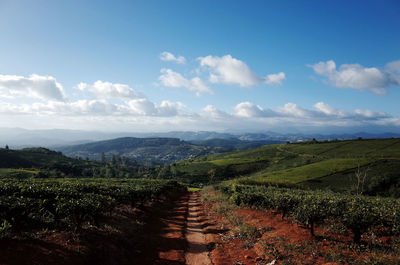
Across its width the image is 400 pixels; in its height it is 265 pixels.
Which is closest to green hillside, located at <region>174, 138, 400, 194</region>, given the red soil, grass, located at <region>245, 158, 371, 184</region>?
grass, located at <region>245, 158, 371, 184</region>

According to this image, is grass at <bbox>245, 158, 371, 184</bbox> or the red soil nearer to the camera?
the red soil

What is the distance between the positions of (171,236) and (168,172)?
4716 inches

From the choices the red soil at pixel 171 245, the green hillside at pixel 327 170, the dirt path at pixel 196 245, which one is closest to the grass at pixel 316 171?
the green hillside at pixel 327 170

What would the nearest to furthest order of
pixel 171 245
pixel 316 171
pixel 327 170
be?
pixel 171 245
pixel 327 170
pixel 316 171

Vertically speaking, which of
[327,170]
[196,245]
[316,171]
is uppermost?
[196,245]

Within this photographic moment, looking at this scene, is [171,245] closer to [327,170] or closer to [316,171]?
[316,171]

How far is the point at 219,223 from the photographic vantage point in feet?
68.9

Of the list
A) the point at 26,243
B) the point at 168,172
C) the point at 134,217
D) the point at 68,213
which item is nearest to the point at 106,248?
the point at 68,213

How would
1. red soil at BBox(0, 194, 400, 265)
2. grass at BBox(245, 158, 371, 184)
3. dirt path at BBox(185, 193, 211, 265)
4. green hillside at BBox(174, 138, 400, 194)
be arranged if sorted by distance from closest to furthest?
red soil at BBox(0, 194, 400, 265) < dirt path at BBox(185, 193, 211, 265) < green hillside at BBox(174, 138, 400, 194) < grass at BBox(245, 158, 371, 184)

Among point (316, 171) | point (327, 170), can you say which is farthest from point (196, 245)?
point (327, 170)

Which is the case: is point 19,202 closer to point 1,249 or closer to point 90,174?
point 1,249

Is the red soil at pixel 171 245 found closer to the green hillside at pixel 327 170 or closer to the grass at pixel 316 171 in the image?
the green hillside at pixel 327 170

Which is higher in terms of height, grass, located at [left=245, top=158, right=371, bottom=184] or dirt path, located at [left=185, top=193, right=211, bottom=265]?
dirt path, located at [left=185, top=193, right=211, bottom=265]

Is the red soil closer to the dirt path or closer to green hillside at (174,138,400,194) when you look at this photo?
the dirt path
